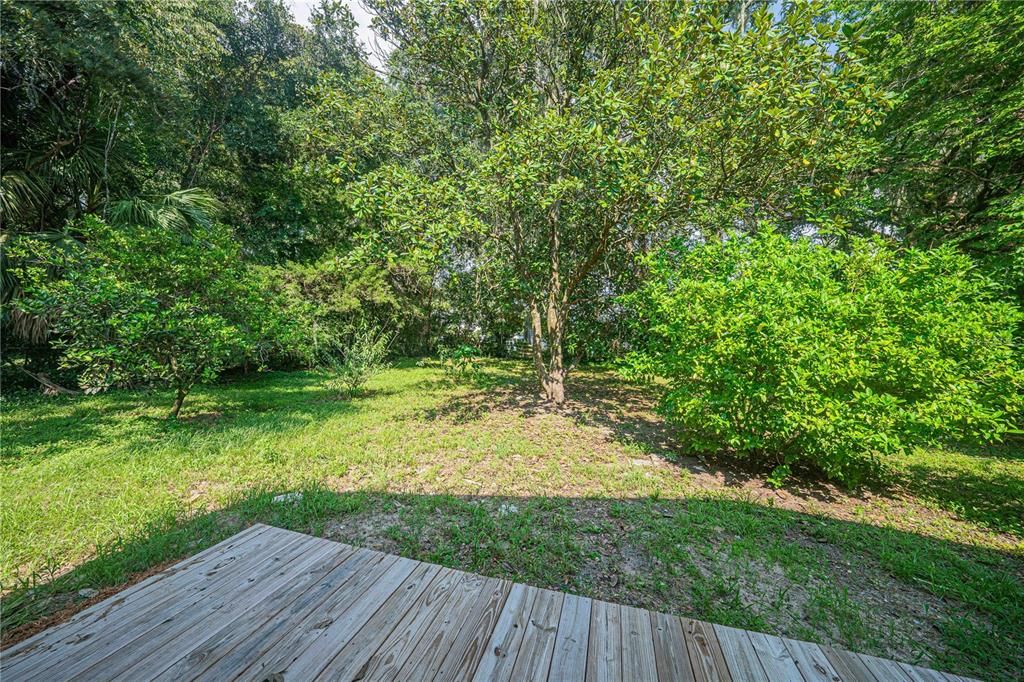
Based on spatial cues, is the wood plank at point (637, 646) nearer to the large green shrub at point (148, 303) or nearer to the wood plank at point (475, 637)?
the wood plank at point (475, 637)

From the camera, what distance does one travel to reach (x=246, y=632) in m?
1.42

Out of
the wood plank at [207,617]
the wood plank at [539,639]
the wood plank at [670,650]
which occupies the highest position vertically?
the wood plank at [670,650]

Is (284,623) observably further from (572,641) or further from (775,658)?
(775,658)

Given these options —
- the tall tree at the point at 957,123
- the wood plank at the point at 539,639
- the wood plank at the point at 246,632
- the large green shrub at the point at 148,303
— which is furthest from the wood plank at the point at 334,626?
the tall tree at the point at 957,123

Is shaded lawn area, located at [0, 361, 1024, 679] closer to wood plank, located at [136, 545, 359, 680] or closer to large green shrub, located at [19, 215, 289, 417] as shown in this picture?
wood plank, located at [136, 545, 359, 680]

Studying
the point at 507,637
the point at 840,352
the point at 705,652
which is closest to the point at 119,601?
the point at 507,637

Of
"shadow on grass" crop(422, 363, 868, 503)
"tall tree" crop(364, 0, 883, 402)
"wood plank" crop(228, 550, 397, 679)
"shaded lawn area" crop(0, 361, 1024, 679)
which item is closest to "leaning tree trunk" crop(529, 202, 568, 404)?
"tall tree" crop(364, 0, 883, 402)

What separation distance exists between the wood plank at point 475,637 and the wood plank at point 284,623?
2.08 ft

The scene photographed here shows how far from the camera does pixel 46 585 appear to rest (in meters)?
2.24

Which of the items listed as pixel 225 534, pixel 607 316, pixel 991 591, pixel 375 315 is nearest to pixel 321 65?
pixel 375 315

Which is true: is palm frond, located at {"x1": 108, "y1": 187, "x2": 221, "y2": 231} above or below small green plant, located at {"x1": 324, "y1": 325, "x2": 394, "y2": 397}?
above

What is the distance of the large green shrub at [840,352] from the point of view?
3152 millimetres

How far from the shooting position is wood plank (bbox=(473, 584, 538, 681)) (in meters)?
1.29

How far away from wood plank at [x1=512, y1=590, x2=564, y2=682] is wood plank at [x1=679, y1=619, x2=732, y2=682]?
1.66 feet
